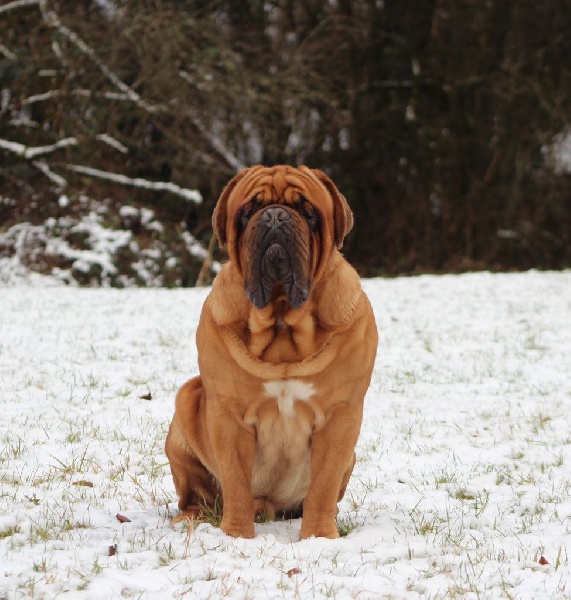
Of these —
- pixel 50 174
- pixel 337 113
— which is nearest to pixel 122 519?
pixel 50 174

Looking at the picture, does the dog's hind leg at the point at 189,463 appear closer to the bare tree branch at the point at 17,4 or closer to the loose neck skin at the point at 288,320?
the loose neck skin at the point at 288,320

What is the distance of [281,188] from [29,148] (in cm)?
1196

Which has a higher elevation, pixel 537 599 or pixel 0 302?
pixel 537 599

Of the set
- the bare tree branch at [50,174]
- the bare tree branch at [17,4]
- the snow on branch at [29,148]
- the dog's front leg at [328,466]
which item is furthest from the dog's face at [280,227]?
the bare tree branch at [17,4]

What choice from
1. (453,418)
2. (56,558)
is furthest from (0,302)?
(56,558)

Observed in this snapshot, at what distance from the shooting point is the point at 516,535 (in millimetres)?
3330

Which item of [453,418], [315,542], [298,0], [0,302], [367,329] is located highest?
[298,0]

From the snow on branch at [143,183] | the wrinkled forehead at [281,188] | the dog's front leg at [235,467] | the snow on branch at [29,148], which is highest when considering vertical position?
the wrinkled forehead at [281,188]

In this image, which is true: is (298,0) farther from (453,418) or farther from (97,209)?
(453,418)

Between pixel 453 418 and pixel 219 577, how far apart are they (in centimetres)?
303

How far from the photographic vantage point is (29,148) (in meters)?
14.3

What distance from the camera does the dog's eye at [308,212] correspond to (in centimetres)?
327

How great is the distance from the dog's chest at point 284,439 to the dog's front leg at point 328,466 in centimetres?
7

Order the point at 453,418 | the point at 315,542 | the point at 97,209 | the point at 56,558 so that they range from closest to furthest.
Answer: the point at 56,558
the point at 315,542
the point at 453,418
the point at 97,209
